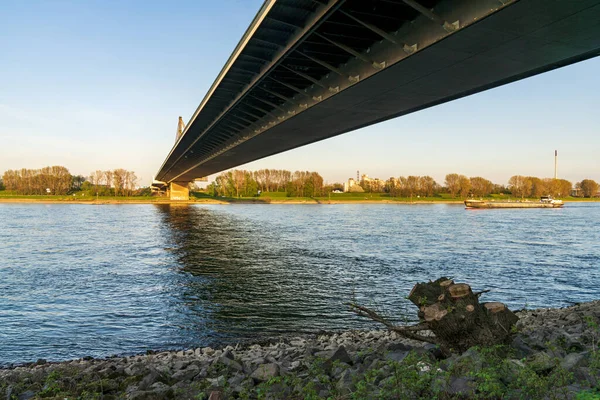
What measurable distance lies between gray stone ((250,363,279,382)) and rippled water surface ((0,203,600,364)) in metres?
3.91

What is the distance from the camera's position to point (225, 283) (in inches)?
650

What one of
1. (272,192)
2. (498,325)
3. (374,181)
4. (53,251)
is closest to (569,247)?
(498,325)

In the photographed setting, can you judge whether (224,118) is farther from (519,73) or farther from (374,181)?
(374,181)

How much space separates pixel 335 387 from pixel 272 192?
144 m

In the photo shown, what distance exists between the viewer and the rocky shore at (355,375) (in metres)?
4.59

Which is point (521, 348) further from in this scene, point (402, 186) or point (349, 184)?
point (349, 184)

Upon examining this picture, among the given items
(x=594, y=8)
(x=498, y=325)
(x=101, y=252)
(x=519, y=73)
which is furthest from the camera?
(x=101, y=252)

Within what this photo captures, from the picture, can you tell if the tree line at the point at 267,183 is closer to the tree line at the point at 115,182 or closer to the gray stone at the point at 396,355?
the tree line at the point at 115,182

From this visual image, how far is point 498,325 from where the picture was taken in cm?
620

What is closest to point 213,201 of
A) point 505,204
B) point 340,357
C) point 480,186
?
point 505,204

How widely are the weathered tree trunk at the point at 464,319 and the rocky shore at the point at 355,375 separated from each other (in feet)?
0.73

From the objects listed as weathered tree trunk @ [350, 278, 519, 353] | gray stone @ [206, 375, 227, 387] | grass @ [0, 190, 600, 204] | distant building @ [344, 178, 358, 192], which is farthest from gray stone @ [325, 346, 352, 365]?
distant building @ [344, 178, 358, 192]

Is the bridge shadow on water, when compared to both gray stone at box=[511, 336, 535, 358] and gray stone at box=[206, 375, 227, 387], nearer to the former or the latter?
gray stone at box=[206, 375, 227, 387]

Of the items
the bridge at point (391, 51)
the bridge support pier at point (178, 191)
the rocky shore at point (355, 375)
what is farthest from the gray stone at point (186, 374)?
the bridge support pier at point (178, 191)
